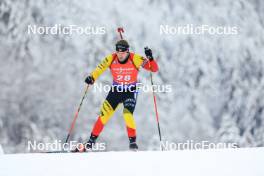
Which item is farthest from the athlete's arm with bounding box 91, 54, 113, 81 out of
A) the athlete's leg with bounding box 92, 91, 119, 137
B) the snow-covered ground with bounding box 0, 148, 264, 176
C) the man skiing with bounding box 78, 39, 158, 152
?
the snow-covered ground with bounding box 0, 148, 264, 176

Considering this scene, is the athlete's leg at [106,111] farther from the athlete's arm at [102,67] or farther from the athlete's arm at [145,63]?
the athlete's arm at [145,63]

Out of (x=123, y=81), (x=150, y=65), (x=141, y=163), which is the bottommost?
(x=141, y=163)

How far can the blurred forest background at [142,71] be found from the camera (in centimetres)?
285

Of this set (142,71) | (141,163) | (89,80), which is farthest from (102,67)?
(141,163)

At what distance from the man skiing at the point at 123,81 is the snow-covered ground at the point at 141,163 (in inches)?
6.8

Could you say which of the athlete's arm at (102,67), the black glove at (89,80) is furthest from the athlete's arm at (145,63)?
the black glove at (89,80)

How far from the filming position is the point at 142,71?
289 cm

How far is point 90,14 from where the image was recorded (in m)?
2.86

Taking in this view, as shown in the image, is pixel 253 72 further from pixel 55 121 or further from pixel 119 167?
pixel 55 121

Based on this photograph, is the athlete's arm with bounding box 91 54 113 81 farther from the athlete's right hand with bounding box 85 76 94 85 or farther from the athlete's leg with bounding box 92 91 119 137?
the athlete's leg with bounding box 92 91 119 137

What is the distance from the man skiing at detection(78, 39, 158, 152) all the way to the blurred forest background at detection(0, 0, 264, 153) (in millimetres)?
37

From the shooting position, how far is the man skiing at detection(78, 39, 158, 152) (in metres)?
2.87

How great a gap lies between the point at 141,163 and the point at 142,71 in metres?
0.64

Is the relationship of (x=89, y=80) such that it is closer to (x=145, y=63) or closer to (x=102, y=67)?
(x=102, y=67)
